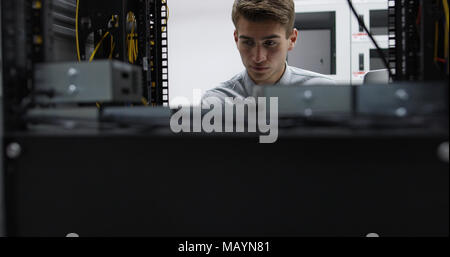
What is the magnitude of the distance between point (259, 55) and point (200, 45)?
1977 millimetres

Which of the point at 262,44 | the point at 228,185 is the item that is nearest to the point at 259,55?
the point at 262,44

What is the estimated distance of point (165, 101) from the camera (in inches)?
53.4

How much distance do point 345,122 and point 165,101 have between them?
36.3 inches

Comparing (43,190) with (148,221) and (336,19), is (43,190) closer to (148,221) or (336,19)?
(148,221)

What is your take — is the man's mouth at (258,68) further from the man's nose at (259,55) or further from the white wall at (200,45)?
the white wall at (200,45)

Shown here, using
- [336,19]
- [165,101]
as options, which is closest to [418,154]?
[165,101]

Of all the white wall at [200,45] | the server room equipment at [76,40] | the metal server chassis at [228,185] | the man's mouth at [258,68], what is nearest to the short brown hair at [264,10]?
the man's mouth at [258,68]

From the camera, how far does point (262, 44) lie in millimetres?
1248

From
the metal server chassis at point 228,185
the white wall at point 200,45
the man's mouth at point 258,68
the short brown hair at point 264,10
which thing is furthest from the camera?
the white wall at point 200,45

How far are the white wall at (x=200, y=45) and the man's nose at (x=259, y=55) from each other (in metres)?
1.76

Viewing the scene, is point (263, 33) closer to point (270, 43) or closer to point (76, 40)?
point (270, 43)

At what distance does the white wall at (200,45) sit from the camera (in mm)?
3078

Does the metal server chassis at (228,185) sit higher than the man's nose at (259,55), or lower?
lower

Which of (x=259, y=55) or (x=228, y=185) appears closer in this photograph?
(x=228, y=185)
